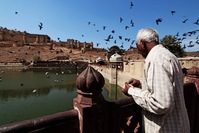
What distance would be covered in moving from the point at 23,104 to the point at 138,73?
13119 millimetres

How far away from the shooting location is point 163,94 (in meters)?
1.76

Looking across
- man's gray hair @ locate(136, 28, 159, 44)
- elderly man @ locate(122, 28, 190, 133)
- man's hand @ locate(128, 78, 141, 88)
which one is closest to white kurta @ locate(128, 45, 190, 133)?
elderly man @ locate(122, 28, 190, 133)

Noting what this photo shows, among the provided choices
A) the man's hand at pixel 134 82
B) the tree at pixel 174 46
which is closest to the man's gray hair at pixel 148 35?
the man's hand at pixel 134 82

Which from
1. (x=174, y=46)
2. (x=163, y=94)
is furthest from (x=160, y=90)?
(x=174, y=46)

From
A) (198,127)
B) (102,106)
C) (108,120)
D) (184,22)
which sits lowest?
(198,127)

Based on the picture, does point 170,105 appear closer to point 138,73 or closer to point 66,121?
point 66,121

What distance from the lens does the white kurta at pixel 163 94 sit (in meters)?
1.77

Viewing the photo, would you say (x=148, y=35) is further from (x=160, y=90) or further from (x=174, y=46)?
(x=174, y=46)

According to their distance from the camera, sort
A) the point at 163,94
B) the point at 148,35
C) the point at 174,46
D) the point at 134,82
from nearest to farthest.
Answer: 1. the point at 163,94
2. the point at 148,35
3. the point at 134,82
4. the point at 174,46

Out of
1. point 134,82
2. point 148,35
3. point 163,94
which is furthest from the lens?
point 134,82

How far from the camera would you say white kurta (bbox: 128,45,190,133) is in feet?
5.81

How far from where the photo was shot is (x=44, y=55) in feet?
261

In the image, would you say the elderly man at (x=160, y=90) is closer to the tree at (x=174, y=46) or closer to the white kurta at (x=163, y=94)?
the white kurta at (x=163, y=94)

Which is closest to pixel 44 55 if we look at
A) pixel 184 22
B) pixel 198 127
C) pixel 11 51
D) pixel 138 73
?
pixel 11 51
